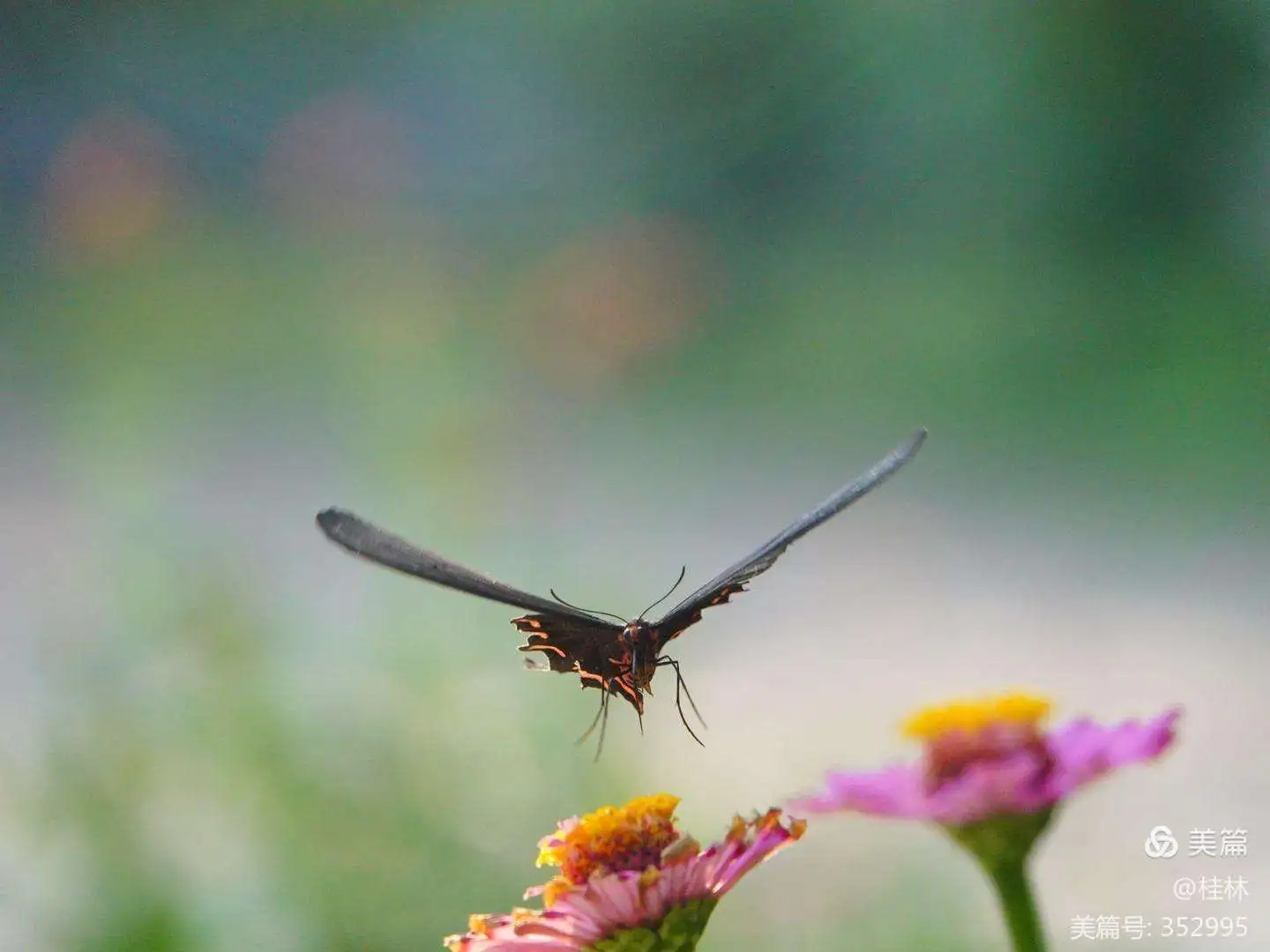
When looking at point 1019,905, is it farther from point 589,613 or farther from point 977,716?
point 589,613

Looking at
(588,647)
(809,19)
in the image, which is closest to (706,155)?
(809,19)

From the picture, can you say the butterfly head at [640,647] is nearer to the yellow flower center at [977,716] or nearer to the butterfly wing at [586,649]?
the butterfly wing at [586,649]

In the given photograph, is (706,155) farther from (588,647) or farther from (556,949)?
(556,949)

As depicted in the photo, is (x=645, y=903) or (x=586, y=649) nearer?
(x=645, y=903)

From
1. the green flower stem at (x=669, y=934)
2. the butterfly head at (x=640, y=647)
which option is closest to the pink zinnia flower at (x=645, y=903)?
the green flower stem at (x=669, y=934)

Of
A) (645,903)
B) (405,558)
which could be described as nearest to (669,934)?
(645,903)
